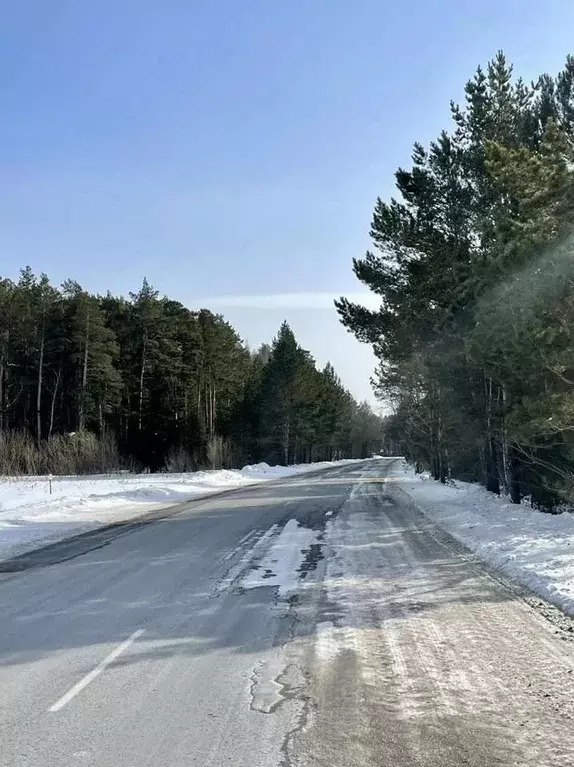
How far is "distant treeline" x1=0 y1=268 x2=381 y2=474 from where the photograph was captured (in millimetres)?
52156

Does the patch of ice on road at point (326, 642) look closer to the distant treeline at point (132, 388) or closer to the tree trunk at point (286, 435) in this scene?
the distant treeline at point (132, 388)

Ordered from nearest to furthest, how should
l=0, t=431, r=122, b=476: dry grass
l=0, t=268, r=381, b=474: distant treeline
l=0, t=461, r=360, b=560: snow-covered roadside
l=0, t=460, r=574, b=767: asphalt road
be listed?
l=0, t=460, r=574, b=767: asphalt road < l=0, t=461, r=360, b=560: snow-covered roadside < l=0, t=431, r=122, b=476: dry grass < l=0, t=268, r=381, b=474: distant treeline

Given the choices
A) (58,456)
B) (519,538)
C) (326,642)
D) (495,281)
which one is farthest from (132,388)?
(326,642)

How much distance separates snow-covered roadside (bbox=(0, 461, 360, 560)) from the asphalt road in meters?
4.65

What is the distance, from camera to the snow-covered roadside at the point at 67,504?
54.2 ft

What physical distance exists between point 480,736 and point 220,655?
105 inches

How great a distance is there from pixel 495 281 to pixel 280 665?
7.83m

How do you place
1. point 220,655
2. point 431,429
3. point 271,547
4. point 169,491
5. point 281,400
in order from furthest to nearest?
point 281,400 < point 431,429 < point 169,491 < point 271,547 < point 220,655

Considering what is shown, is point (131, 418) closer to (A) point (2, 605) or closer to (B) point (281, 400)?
(B) point (281, 400)

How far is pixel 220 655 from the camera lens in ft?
20.7

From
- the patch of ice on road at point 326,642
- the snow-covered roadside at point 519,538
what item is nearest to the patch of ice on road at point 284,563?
the patch of ice on road at point 326,642

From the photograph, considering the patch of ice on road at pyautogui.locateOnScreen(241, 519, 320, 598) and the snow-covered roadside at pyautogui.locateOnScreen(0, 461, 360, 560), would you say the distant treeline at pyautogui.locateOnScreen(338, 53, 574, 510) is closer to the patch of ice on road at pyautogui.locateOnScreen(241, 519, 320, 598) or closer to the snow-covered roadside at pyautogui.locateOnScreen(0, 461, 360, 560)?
the patch of ice on road at pyautogui.locateOnScreen(241, 519, 320, 598)

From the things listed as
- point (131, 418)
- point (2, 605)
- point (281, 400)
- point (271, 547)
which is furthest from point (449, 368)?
point (281, 400)

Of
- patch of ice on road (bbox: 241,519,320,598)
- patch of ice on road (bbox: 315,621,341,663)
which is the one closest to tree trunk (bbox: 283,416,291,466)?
patch of ice on road (bbox: 241,519,320,598)
